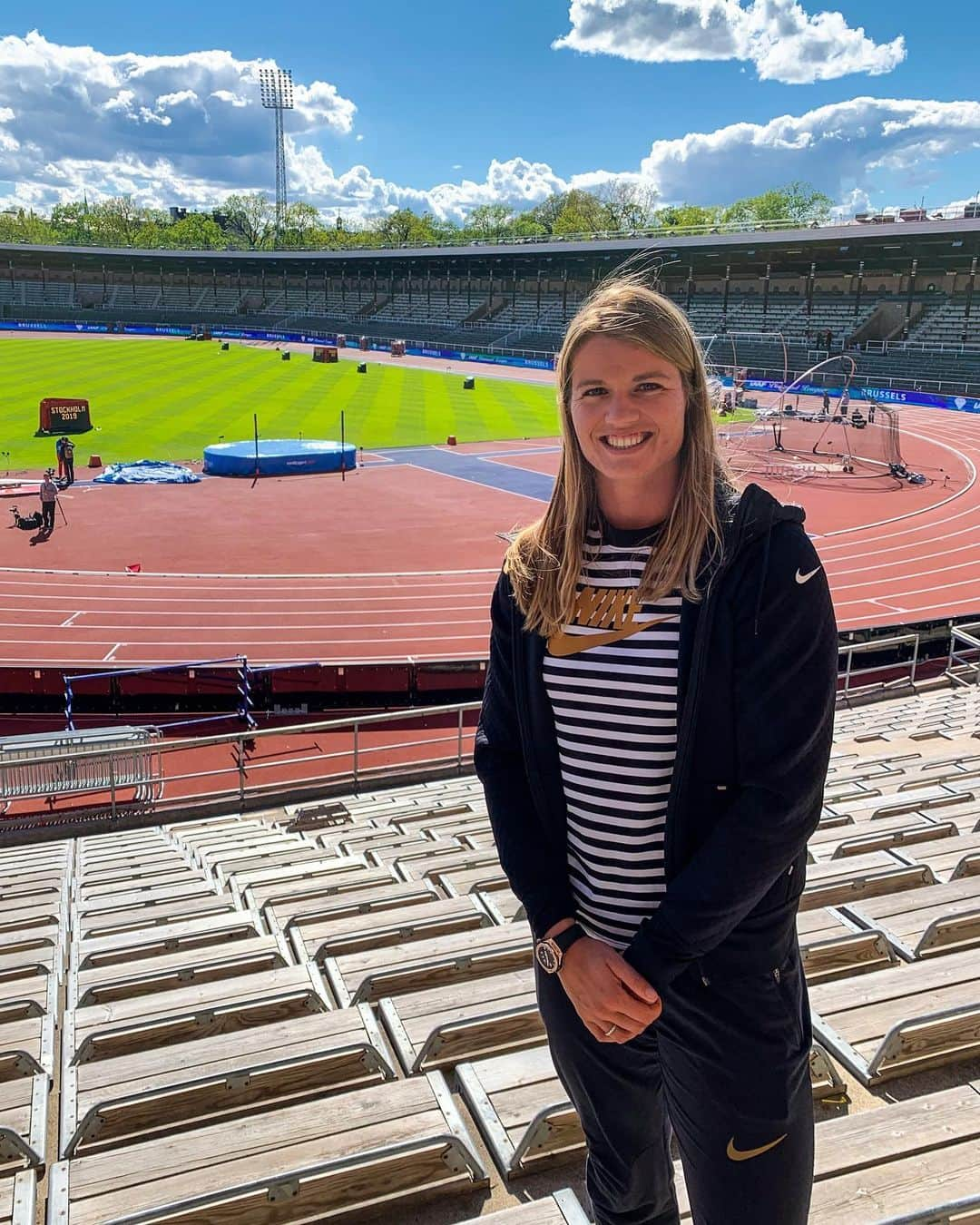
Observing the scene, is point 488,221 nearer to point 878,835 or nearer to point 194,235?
point 194,235

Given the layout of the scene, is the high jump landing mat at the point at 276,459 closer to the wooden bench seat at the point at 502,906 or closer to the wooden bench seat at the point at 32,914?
the wooden bench seat at the point at 32,914

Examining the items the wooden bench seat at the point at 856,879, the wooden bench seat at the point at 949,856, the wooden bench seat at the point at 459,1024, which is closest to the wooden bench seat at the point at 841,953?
the wooden bench seat at the point at 856,879

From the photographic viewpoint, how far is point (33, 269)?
352 feet

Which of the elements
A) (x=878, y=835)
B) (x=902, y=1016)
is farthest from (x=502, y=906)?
(x=878, y=835)

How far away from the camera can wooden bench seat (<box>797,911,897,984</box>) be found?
173 inches

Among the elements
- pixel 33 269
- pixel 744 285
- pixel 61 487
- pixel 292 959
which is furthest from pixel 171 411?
pixel 33 269

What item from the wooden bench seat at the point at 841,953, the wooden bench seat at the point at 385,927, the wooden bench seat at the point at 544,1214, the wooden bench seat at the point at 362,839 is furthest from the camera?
the wooden bench seat at the point at 362,839

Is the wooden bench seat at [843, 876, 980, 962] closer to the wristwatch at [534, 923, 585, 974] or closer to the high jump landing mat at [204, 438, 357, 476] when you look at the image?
the wristwatch at [534, 923, 585, 974]

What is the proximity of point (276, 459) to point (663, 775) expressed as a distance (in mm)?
31419

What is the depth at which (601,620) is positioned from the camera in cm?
238

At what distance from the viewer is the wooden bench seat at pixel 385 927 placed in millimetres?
5203

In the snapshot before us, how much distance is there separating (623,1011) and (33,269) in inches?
4866

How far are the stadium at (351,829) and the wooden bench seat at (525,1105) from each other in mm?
13

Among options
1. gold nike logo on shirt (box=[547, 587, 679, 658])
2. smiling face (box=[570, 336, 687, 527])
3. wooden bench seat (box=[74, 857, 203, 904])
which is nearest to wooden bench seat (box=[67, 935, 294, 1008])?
wooden bench seat (box=[74, 857, 203, 904])
